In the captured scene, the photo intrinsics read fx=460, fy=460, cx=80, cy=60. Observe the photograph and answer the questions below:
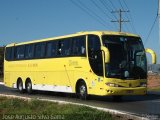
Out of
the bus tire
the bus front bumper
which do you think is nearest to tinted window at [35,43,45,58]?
the bus tire

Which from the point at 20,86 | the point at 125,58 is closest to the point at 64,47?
the point at 125,58

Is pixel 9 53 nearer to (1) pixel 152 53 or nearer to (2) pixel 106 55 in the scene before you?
(1) pixel 152 53

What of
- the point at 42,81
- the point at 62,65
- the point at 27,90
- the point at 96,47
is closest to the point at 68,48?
the point at 62,65

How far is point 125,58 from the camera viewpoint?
66.5 ft

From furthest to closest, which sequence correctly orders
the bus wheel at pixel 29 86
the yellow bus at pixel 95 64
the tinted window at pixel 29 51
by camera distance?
1. the bus wheel at pixel 29 86
2. the tinted window at pixel 29 51
3. the yellow bus at pixel 95 64

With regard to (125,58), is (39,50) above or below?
above

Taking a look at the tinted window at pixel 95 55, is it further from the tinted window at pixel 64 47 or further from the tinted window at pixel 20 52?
the tinted window at pixel 20 52

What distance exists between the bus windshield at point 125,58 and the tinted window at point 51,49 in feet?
15.1

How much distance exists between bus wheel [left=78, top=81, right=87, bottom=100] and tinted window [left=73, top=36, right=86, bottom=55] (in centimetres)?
146

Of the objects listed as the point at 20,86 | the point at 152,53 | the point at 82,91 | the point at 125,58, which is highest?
the point at 152,53

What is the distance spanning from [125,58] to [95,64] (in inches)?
53.7

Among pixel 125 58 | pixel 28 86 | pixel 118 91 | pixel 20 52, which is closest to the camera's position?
pixel 118 91

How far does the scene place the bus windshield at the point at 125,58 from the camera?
65.5 ft

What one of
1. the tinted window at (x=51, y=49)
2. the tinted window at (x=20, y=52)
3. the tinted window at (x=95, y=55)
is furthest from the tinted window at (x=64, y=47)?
the tinted window at (x=20, y=52)
